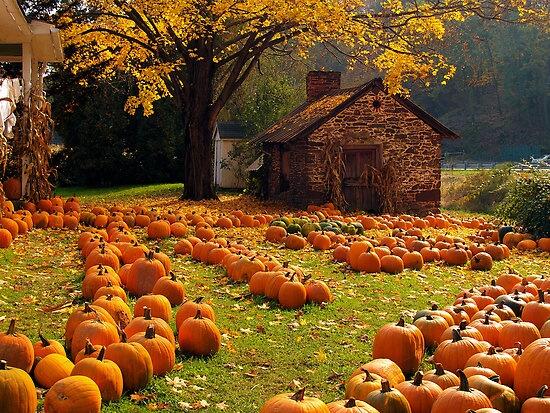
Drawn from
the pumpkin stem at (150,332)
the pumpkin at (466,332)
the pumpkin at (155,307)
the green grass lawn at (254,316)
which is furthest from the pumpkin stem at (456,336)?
the pumpkin at (155,307)

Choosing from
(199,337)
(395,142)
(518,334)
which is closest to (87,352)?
(199,337)

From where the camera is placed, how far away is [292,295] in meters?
8.08

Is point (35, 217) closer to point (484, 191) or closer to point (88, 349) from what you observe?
point (88, 349)

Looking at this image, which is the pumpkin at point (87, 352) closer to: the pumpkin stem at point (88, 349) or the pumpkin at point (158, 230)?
the pumpkin stem at point (88, 349)

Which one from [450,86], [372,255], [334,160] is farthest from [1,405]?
[450,86]

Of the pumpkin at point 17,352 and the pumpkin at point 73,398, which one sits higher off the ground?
the pumpkin at point 17,352

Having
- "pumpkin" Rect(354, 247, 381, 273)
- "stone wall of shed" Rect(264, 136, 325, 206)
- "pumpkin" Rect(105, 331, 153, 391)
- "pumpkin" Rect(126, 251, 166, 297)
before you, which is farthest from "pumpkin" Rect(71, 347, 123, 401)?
"stone wall of shed" Rect(264, 136, 325, 206)

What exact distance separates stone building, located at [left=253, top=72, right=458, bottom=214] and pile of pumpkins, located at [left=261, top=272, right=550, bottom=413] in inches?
602

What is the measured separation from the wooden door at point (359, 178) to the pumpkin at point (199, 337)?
16677 millimetres

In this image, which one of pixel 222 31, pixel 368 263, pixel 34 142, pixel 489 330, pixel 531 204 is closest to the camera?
pixel 489 330

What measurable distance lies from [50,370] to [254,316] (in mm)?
3024

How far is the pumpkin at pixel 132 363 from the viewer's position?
5109mm

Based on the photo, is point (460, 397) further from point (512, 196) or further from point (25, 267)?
point (512, 196)

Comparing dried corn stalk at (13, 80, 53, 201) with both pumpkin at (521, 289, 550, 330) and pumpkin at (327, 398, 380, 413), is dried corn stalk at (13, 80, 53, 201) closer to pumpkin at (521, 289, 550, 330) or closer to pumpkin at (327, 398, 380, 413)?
pumpkin at (521, 289, 550, 330)
